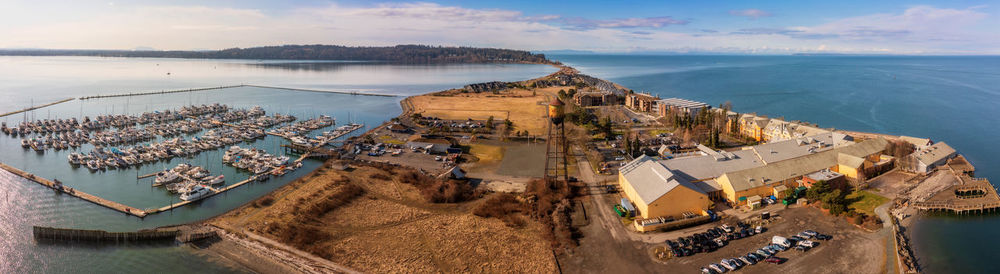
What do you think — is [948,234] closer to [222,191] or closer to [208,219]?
[208,219]

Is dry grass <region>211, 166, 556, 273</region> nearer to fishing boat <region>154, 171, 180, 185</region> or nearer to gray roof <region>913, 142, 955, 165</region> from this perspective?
fishing boat <region>154, 171, 180, 185</region>

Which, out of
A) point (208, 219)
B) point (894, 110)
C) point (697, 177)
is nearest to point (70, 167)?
point (208, 219)

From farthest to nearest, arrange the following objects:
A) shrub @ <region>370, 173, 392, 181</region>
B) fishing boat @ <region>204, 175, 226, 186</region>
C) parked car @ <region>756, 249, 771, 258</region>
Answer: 1. shrub @ <region>370, 173, 392, 181</region>
2. fishing boat @ <region>204, 175, 226, 186</region>
3. parked car @ <region>756, 249, 771, 258</region>

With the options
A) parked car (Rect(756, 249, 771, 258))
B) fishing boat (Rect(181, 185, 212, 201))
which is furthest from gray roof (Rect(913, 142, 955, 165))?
fishing boat (Rect(181, 185, 212, 201))

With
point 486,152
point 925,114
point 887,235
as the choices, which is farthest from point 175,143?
point 925,114

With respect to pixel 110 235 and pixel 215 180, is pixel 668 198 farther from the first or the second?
pixel 215 180
